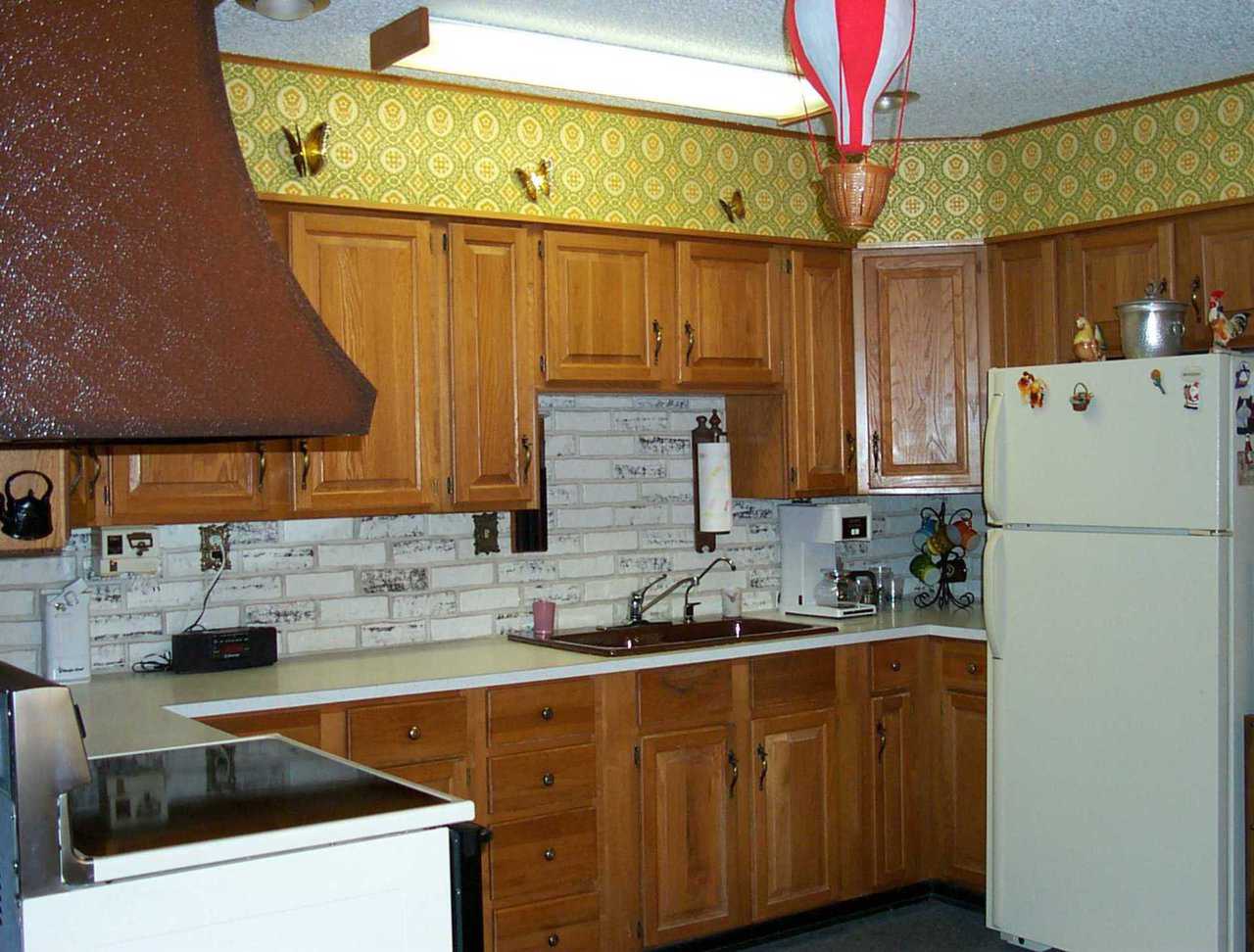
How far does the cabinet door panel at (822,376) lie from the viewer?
14.9 ft

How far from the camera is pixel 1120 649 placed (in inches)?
148

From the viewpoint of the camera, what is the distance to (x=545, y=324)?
4.02 m

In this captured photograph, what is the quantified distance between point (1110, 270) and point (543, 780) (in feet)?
7.72

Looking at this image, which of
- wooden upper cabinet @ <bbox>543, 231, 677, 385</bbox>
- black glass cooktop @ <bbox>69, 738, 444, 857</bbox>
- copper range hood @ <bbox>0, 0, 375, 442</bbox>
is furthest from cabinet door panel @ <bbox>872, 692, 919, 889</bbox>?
copper range hood @ <bbox>0, 0, 375, 442</bbox>

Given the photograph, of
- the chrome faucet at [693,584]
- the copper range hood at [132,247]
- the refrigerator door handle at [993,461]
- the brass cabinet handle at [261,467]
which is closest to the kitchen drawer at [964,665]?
the refrigerator door handle at [993,461]

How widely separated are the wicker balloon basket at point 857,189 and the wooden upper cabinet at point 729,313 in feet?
5.53

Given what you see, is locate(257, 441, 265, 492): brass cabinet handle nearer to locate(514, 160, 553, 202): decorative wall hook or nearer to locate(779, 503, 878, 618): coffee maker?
locate(514, 160, 553, 202): decorative wall hook

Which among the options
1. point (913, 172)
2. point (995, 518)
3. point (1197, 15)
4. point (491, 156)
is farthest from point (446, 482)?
point (1197, 15)

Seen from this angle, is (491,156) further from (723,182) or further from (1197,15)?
(1197,15)

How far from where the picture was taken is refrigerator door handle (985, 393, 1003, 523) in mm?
4082

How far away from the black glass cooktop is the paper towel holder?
2434mm

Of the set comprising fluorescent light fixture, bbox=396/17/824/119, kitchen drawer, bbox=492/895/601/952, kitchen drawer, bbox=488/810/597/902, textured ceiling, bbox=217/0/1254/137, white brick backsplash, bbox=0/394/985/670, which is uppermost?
textured ceiling, bbox=217/0/1254/137

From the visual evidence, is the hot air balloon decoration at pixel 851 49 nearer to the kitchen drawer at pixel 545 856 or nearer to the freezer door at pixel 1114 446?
the freezer door at pixel 1114 446

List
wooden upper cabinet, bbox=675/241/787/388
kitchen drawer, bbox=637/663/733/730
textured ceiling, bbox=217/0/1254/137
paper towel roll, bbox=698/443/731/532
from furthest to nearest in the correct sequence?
paper towel roll, bbox=698/443/731/532, wooden upper cabinet, bbox=675/241/787/388, kitchen drawer, bbox=637/663/733/730, textured ceiling, bbox=217/0/1254/137
